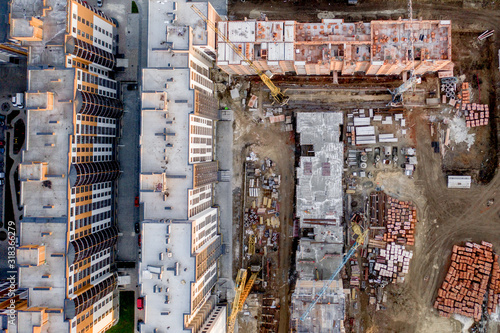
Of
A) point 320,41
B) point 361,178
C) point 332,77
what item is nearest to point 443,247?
point 361,178

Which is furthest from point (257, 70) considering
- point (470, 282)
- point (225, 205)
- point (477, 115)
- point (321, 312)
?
point (470, 282)

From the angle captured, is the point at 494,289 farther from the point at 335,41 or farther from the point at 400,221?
the point at 335,41

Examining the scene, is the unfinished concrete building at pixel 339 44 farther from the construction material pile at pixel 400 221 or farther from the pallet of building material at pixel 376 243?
the pallet of building material at pixel 376 243

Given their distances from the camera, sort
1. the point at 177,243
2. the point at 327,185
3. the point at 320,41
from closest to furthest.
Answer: the point at 177,243 → the point at 320,41 → the point at 327,185

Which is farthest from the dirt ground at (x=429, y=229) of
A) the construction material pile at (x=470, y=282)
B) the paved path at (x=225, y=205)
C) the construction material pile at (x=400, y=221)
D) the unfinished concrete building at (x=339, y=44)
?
the paved path at (x=225, y=205)

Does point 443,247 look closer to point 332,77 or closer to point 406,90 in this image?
point 406,90

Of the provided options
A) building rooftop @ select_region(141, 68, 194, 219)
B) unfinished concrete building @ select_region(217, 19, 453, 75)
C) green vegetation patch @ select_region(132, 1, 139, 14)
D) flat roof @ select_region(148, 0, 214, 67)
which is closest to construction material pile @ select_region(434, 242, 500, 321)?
unfinished concrete building @ select_region(217, 19, 453, 75)
